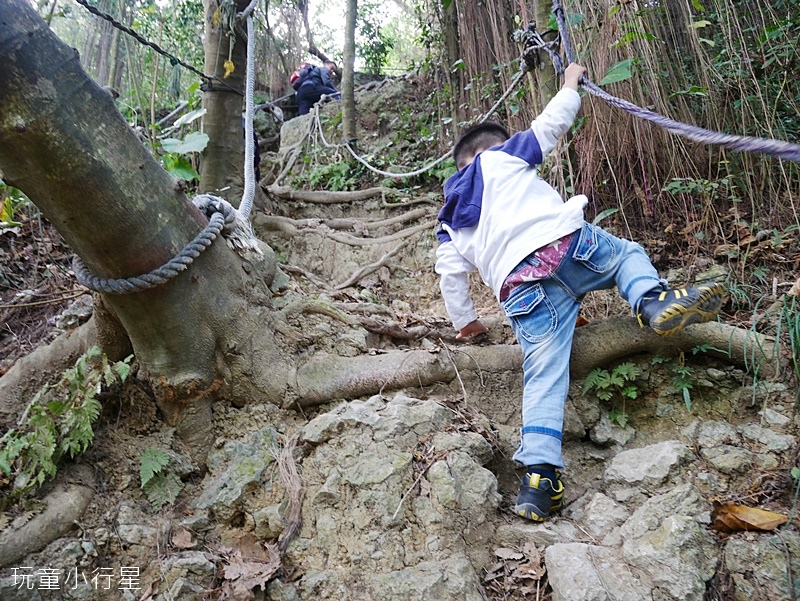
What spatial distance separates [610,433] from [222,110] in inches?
134

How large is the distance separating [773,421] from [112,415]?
253 cm

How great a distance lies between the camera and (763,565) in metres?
1.54

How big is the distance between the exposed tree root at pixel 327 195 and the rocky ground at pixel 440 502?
255 centimetres

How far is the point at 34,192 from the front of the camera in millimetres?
1822

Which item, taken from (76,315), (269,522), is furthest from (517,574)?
(76,315)

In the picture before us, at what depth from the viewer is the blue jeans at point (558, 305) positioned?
1977 mm

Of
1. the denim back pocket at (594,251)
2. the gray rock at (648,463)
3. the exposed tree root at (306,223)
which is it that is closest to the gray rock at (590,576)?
the gray rock at (648,463)

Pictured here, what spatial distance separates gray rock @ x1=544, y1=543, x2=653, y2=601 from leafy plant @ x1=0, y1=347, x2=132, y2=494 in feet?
5.40

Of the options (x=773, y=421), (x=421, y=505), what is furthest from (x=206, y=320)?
(x=773, y=421)

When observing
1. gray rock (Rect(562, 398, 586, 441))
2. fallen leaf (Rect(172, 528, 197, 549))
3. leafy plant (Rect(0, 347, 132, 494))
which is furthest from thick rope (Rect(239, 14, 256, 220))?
gray rock (Rect(562, 398, 586, 441))

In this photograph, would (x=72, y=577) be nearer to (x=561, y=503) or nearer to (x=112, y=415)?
(x=112, y=415)

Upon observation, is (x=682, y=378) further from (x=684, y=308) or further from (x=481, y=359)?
(x=481, y=359)

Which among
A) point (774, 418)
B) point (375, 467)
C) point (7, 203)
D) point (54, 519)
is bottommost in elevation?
point (774, 418)

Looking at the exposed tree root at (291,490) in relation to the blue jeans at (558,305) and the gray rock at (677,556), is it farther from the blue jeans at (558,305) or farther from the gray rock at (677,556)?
the gray rock at (677,556)
